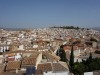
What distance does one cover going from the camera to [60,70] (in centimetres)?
2541

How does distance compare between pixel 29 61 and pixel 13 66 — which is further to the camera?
pixel 29 61

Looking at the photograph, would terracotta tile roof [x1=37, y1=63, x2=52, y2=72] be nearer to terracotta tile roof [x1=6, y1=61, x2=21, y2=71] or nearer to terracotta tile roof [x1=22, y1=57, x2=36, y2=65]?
terracotta tile roof [x1=22, y1=57, x2=36, y2=65]

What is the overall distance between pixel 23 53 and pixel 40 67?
24.3ft

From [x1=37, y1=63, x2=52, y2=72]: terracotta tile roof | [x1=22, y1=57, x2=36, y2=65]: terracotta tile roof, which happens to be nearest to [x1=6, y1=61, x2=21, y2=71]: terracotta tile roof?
[x1=22, y1=57, x2=36, y2=65]: terracotta tile roof

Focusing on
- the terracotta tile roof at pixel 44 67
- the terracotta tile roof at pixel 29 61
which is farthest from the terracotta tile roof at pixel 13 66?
the terracotta tile roof at pixel 44 67

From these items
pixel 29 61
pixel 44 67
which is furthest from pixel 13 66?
pixel 44 67

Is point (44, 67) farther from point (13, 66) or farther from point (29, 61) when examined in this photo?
point (13, 66)

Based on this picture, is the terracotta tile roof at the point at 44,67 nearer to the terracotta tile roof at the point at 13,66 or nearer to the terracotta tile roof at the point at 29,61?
the terracotta tile roof at the point at 29,61

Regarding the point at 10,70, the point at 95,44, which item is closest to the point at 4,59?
the point at 10,70

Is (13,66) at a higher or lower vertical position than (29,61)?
lower

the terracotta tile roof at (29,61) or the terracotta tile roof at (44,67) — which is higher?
the terracotta tile roof at (29,61)

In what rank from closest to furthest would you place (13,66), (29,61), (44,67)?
(44,67)
(13,66)
(29,61)

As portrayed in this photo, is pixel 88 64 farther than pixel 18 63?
Yes

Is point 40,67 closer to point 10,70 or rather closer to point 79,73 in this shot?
point 10,70
